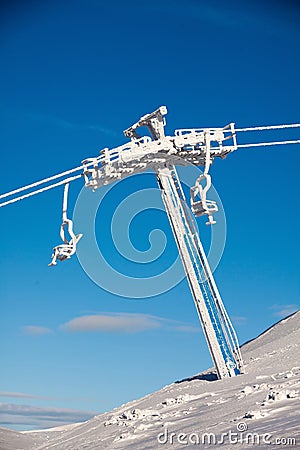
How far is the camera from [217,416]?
15891mm

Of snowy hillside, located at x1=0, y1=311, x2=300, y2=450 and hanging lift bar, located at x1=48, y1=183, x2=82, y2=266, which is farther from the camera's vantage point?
hanging lift bar, located at x1=48, y1=183, x2=82, y2=266

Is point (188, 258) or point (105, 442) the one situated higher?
point (188, 258)

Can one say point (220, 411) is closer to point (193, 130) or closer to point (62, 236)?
point (62, 236)

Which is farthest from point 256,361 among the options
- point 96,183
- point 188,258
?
point 96,183

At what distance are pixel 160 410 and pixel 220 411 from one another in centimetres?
398

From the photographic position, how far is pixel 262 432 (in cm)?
1285

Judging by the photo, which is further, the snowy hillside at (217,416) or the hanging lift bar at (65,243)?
the hanging lift bar at (65,243)

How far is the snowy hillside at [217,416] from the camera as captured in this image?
43.5 ft

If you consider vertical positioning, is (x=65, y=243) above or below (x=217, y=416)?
above

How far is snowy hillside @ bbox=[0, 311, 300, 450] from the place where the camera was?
523 inches

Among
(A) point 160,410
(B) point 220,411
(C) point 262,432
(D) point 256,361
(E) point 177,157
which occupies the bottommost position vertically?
(C) point 262,432

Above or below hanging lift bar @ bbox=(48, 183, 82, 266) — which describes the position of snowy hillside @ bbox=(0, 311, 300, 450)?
below

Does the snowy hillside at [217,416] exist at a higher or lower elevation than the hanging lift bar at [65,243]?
lower

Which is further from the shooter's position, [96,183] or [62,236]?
[96,183]
